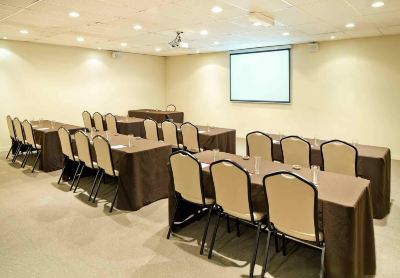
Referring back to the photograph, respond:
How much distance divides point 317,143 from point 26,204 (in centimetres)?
437

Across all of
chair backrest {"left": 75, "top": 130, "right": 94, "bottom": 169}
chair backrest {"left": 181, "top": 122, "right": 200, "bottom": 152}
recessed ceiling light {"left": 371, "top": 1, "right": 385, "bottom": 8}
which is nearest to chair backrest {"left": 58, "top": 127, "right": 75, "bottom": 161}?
chair backrest {"left": 75, "top": 130, "right": 94, "bottom": 169}

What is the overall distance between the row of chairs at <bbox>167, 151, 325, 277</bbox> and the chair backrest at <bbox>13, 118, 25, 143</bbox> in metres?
4.65

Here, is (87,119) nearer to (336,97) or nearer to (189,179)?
(189,179)

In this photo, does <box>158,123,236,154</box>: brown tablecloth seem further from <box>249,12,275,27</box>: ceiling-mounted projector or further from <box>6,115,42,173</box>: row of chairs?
<box>6,115,42,173</box>: row of chairs

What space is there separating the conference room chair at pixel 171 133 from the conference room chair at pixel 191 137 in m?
0.18

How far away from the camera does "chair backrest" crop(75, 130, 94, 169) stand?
4.40m

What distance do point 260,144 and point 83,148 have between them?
107 inches

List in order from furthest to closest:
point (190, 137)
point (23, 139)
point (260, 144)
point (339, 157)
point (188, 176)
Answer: point (23, 139) < point (190, 137) < point (260, 144) < point (339, 157) < point (188, 176)

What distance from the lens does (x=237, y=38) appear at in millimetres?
7125

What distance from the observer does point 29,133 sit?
5.97m

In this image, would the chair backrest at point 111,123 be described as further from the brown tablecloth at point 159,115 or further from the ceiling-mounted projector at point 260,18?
the ceiling-mounted projector at point 260,18

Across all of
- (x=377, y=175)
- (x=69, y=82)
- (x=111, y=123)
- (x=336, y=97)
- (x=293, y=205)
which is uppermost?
(x=69, y=82)

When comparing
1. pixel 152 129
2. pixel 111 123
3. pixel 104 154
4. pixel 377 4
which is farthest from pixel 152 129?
pixel 377 4

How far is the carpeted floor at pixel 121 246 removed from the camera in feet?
8.82
